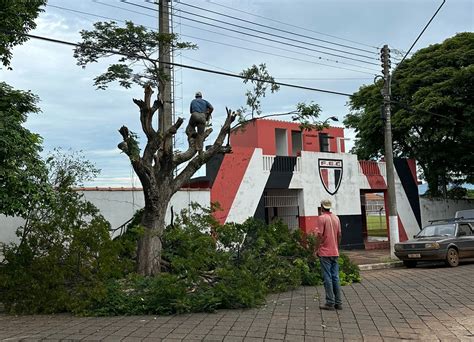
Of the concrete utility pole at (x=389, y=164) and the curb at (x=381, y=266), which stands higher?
the concrete utility pole at (x=389, y=164)

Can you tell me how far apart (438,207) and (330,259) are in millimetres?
18917

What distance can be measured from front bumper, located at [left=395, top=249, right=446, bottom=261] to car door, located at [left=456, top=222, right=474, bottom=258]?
99cm

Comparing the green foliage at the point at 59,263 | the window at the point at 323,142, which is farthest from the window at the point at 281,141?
the green foliage at the point at 59,263

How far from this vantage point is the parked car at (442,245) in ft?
48.9

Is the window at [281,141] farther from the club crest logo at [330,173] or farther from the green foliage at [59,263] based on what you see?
the green foliage at [59,263]

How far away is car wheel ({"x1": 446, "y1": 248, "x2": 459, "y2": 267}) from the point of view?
14891mm

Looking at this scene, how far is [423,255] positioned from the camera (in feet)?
49.2

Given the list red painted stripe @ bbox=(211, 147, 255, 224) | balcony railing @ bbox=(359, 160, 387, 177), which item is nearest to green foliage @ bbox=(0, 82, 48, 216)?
red painted stripe @ bbox=(211, 147, 255, 224)

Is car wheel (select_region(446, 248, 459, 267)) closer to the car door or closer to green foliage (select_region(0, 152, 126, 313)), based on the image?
the car door

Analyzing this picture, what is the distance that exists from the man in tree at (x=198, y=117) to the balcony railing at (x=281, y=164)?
7.99 metres

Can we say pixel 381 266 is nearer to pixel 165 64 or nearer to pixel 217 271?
pixel 217 271

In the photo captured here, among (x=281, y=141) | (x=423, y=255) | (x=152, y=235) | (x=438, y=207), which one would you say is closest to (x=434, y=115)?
(x=438, y=207)

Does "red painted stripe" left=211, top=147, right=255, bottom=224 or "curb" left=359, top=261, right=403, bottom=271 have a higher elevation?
"red painted stripe" left=211, top=147, right=255, bottom=224

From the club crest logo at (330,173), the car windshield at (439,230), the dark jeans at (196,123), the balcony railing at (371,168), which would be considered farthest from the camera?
the balcony railing at (371,168)
